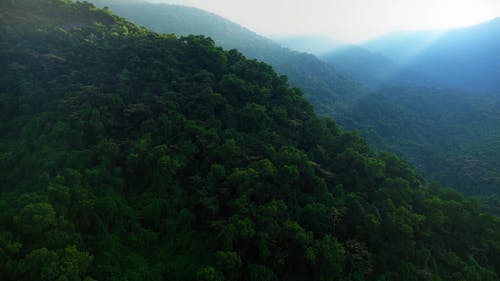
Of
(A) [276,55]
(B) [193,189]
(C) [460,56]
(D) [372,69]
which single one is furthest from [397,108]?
(C) [460,56]

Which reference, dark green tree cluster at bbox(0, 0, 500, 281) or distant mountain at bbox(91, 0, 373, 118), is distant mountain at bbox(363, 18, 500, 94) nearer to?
distant mountain at bbox(91, 0, 373, 118)

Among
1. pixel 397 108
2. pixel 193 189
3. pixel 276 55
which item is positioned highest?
pixel 276 55

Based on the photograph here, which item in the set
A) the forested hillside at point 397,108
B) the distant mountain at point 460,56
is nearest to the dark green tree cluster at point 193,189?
the forested hillside at point 397,108

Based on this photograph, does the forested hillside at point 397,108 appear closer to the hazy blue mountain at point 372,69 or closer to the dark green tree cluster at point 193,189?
the hazy blue mountain at point 372,69

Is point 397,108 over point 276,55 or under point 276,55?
under

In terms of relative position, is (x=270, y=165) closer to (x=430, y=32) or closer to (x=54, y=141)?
(x=54, y=141)

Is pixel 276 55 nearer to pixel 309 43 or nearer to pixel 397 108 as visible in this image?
pixel 397 108
